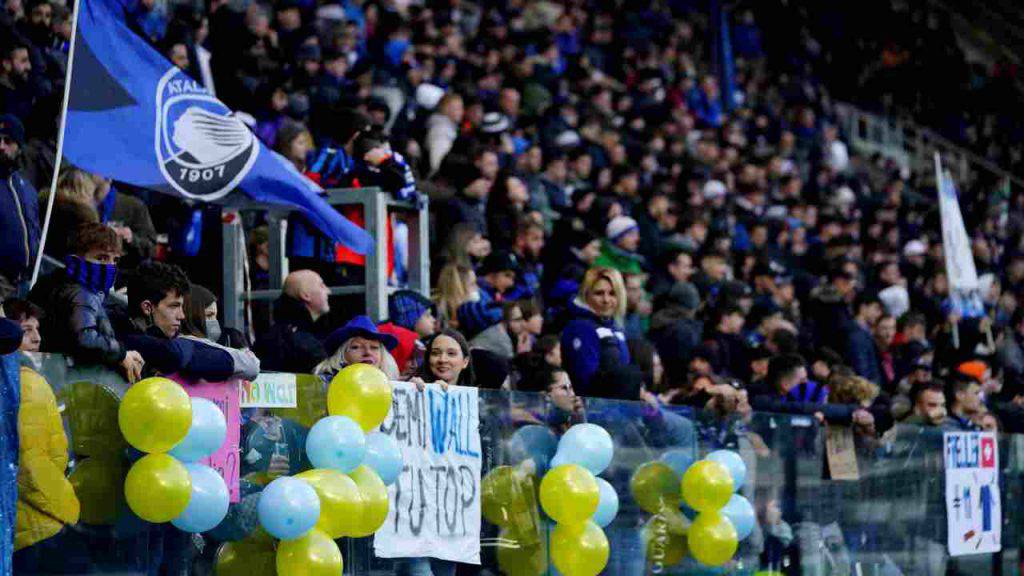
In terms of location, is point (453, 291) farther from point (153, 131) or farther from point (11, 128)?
point (11, 128)

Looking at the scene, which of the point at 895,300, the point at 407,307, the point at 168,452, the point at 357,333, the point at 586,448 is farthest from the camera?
the point at 895,300

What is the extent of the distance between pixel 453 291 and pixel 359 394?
378 centimetres

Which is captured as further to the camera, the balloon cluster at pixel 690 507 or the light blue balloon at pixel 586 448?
the balloon cluster at pixel 690 507

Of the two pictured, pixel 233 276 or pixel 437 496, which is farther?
pixel 233 276

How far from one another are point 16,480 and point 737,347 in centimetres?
835

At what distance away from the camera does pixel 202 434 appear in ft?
23.3

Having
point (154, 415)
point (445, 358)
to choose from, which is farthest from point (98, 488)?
point (445, 358)

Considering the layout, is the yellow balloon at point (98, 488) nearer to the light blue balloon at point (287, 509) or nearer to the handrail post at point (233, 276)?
the light blue balloon at point (287, 509)

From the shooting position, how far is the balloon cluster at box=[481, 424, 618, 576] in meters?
9.30

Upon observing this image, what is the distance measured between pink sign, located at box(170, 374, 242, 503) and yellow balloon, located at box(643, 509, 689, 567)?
327 centimetres

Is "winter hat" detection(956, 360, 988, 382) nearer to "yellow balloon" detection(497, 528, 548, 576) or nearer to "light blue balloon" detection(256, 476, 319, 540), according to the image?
"yellow balloon" detection(497, 528, 548, 576)

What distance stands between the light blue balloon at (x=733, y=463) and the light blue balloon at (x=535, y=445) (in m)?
1.43

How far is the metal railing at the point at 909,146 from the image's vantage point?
2895 cm

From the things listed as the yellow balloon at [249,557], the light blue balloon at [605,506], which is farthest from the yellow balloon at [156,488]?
the light blue balloon at [605,506]
